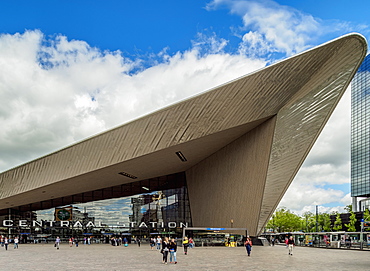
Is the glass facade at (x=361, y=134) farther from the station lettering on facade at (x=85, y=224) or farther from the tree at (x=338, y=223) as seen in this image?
the station lettering on facade at (x=85, y=224)

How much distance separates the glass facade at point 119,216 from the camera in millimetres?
41125

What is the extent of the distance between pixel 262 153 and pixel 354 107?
74748 mm

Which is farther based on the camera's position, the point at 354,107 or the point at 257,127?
the point at 354,107

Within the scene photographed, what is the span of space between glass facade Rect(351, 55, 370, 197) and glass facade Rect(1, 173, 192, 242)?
193 ft

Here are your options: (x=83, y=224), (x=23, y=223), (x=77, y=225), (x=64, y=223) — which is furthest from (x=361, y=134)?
(x=23, y=223)

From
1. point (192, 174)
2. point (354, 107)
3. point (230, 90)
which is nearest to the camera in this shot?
point (230, 90)

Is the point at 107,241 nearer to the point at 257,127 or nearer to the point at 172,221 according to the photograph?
the point at 172,221

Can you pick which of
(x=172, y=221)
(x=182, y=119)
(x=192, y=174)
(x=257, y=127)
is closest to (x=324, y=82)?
(x=257, y=127)

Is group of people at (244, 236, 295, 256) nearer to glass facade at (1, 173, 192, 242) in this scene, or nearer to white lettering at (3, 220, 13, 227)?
glass facade at (1, 173, 192, 242)

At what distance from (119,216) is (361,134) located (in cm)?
6777

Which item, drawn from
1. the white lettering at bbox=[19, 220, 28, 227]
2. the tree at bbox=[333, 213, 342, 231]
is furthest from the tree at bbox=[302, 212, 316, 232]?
the white lettering at bbox=[19, 220, 28, 227]

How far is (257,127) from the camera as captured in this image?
28.6 m

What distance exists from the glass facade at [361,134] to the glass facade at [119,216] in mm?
58900

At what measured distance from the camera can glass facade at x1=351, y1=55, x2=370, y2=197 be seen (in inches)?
3413
